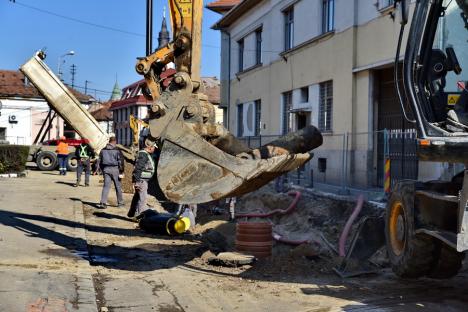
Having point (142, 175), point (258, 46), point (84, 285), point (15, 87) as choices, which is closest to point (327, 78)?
point (142, 175)

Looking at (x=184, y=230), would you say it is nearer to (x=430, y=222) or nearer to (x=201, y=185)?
(x=201, y=185)

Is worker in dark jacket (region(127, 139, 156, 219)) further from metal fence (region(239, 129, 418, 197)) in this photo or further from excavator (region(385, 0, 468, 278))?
excavator (region(385, 0, 468, 278))

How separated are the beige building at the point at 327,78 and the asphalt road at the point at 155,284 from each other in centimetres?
567

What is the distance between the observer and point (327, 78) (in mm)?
18141

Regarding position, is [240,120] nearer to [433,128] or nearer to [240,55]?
[240,55]

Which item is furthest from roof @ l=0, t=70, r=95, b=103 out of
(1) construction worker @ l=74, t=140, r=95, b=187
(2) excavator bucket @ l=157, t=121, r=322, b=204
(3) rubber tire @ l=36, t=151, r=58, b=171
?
(2) excavator bucket @ l=157, t=121, r=322, b=204

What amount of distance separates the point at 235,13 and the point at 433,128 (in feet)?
74.4

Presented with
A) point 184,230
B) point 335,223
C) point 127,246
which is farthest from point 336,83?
point 127,246

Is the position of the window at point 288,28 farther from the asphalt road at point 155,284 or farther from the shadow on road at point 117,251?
the asphalt road at point 155,284

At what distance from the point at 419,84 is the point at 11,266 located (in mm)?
5263

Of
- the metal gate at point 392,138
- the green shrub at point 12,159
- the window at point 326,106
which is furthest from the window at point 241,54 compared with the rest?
the metal gate at point 392,138

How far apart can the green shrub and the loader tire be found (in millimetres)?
20023

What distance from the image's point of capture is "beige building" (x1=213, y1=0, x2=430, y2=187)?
14.6 meters

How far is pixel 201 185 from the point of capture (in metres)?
6.63
